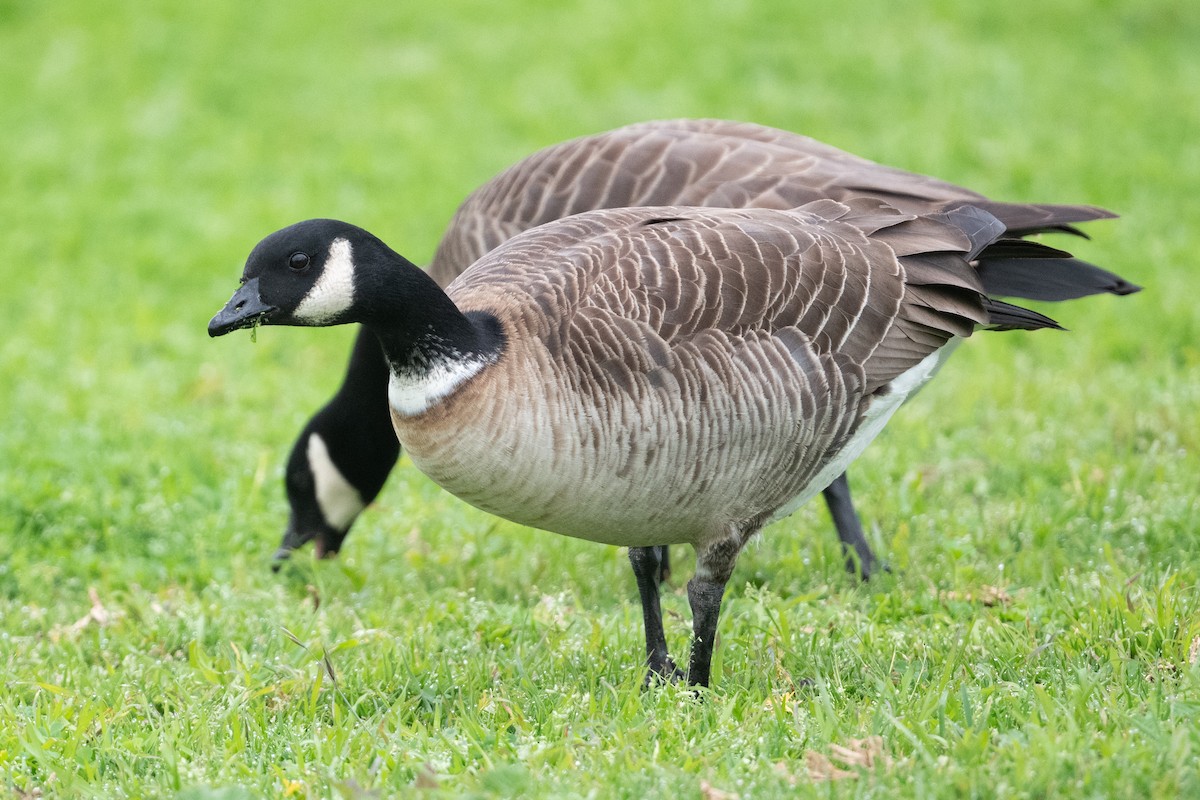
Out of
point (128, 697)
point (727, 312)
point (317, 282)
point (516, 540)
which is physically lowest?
→ point (516, 540)

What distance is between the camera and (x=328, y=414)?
5.95m

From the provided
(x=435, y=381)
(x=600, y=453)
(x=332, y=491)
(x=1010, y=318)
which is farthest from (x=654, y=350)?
(x=332, y=491)

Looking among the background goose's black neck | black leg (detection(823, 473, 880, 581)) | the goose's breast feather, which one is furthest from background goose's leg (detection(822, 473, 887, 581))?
the background goose's black neck

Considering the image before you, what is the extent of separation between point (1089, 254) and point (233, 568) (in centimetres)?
571

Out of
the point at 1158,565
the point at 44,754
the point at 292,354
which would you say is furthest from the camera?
the point at 292,354

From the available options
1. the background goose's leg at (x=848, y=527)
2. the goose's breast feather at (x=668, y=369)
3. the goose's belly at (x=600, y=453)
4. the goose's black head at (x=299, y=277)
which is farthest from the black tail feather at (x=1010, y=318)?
the goose's black head at (x=299, y=277)

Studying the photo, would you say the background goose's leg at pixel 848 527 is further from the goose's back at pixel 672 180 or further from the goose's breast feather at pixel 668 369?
the goose's back at pixel 672 180

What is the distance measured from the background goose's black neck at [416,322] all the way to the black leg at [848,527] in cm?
198

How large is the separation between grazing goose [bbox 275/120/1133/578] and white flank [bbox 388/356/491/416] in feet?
5.45

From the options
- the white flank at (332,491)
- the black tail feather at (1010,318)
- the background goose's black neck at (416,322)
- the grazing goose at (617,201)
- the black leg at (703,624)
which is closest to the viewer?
the background goose's black neck at (416,322)

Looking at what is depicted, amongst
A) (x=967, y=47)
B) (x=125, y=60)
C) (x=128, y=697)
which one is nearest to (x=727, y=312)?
(x=128, y=697)

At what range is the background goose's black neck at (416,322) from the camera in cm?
359

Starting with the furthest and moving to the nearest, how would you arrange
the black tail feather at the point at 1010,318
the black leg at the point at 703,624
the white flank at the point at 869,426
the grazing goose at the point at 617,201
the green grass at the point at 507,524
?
the grazing goose at the point at 617,201, the black tail feather at the point at 1010,318, the white flank at the point at 869,426, the black leg at the point at 703,624, the green grass at the point at 507,524

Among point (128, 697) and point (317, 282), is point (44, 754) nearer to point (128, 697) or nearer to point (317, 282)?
point (128, 697)
